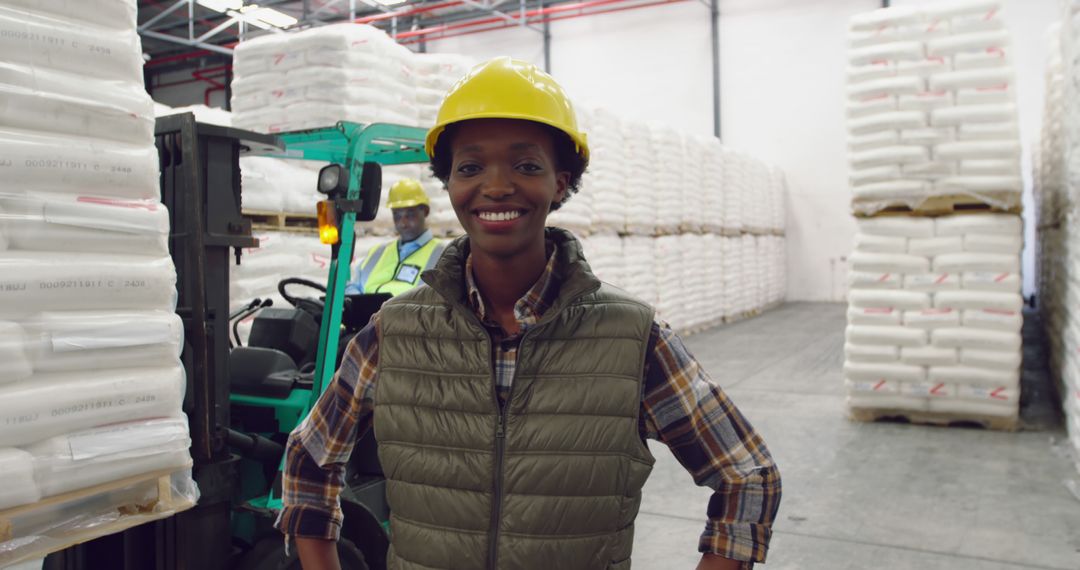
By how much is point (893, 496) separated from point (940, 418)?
73.3 inches

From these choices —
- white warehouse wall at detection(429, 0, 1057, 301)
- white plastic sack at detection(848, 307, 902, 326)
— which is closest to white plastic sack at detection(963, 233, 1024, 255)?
white plastic sack at detection(848, 307, 902, 326)

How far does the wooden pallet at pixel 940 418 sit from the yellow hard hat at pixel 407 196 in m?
3.55

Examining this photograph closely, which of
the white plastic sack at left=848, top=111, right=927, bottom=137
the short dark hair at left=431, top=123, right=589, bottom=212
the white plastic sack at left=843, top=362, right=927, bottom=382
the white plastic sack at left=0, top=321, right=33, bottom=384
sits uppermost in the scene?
the white plastic sack at left=848, top=111, right=927, bottom=137

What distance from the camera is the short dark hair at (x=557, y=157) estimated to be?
1.41 metres

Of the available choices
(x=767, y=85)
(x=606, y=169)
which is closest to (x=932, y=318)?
(x=606, y=169)

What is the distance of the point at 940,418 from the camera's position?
5930 millimetres

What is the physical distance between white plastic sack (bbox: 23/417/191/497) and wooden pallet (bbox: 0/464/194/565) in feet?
0.05

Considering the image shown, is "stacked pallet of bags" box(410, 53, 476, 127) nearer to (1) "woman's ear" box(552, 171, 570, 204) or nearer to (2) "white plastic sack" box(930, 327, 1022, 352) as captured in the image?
(2) "white plastic sack" box(930, 327, 1022, 352)

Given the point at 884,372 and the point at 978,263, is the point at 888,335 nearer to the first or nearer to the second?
the point at 884,372

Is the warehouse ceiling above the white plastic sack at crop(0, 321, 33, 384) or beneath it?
above

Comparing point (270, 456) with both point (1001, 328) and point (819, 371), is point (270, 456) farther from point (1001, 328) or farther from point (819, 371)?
point (819, 371)

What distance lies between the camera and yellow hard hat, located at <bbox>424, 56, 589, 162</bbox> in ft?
4.34

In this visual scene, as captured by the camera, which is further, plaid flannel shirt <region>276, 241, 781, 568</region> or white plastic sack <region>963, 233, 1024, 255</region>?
white plastic sack <region>963, 233, 1024, 255</region>

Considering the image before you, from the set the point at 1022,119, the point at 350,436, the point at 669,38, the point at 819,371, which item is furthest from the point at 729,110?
the point at 350,436
